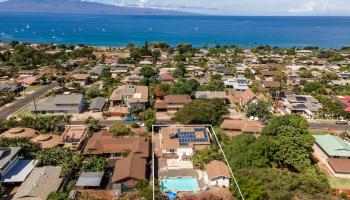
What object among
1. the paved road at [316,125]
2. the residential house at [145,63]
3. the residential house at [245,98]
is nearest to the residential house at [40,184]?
the paved road at [316,125]

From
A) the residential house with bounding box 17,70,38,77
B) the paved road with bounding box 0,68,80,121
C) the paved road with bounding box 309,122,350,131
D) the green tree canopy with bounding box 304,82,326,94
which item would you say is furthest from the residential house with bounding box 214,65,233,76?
the residential house with bounding box 17,70,38,77

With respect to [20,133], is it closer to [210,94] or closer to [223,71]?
[210,94]

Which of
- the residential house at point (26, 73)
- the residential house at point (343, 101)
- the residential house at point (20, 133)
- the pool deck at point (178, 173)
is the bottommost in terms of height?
the pool deck at point (178, 173)

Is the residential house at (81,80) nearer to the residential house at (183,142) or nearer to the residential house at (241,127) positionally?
the residential house at (183,142)

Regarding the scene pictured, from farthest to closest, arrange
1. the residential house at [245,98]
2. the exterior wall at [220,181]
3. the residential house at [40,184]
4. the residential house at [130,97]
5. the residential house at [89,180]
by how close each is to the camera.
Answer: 1. the residential house at [245,98]
2. the residential house at [130,97]
3. the exterior wall at [220,181]
4. the residential house at [89,180]
5. the residential house at [40,184]

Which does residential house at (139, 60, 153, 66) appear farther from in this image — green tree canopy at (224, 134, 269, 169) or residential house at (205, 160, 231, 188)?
residential house at (205, 160, 231, 188)

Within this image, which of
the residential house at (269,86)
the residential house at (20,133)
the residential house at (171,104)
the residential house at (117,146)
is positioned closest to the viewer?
the residential house at (117,146)

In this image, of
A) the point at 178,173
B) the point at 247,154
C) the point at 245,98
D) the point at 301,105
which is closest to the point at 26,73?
the point at 245,98

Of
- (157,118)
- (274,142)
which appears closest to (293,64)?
(157,118)
